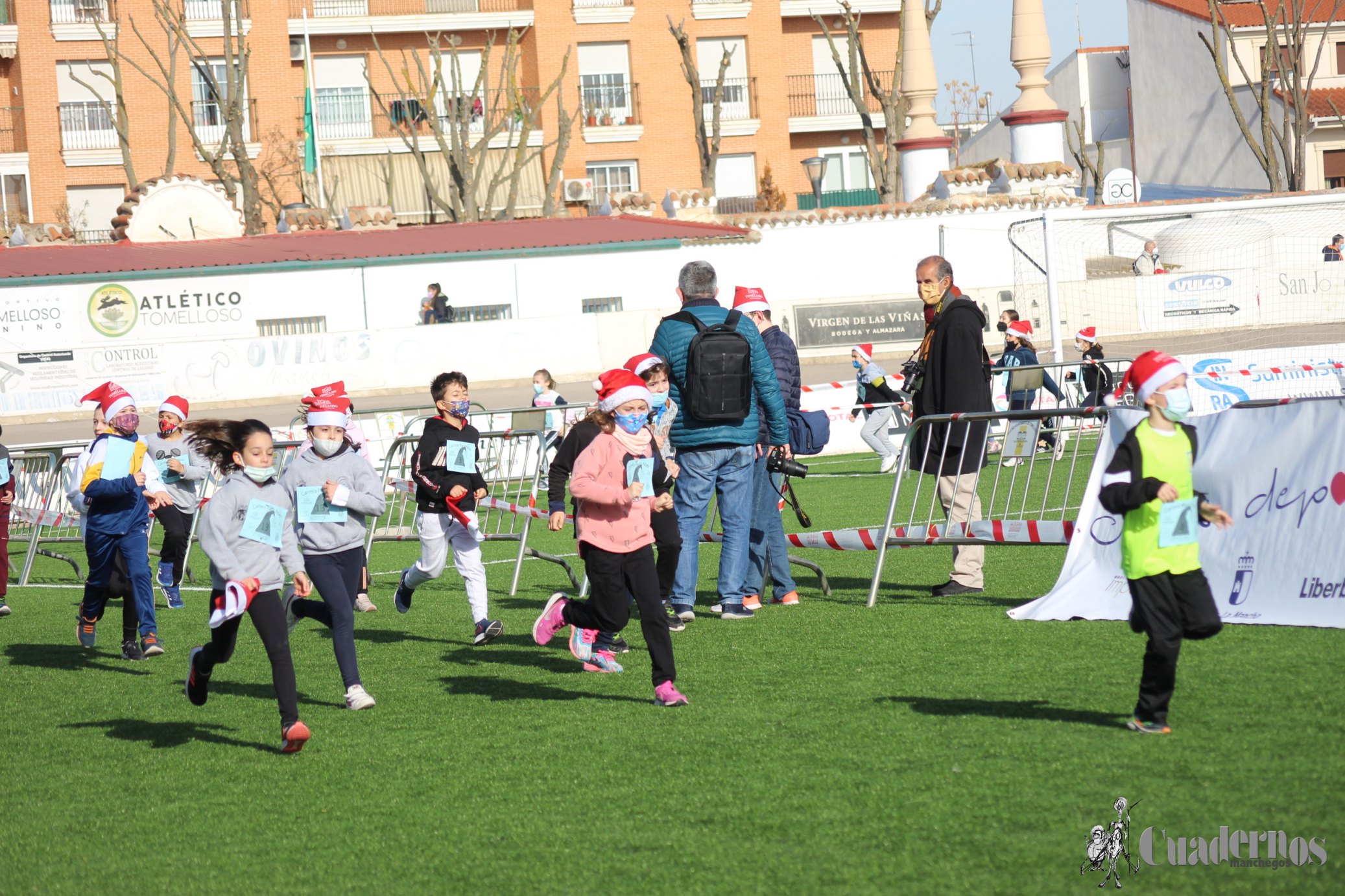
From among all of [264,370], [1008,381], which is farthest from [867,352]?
[264,370]

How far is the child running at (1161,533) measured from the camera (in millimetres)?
5711

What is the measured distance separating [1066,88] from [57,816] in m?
67.0

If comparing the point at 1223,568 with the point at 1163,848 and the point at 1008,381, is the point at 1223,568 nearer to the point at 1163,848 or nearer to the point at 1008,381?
the point at 1163,848

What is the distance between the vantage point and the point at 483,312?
35.7 m

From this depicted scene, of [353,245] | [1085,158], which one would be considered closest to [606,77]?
[1085,158]

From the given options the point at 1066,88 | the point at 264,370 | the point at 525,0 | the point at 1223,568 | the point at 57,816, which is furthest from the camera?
the point at 1066,88

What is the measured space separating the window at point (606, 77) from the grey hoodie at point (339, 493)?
157 feet

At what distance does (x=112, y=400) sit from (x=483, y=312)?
26.0 m

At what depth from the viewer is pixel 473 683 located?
828cm

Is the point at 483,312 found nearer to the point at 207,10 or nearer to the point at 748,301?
the point at 207,10

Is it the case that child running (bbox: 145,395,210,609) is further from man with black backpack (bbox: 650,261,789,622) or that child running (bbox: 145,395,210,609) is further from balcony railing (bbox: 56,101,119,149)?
balcony railing (bbox: 56,101,119,149)

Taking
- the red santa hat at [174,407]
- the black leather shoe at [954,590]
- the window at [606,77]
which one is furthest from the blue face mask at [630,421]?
the window at [606,77]

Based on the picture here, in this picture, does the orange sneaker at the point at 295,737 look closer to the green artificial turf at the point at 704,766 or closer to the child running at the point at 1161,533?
the green artificial turf at the point at 704,766

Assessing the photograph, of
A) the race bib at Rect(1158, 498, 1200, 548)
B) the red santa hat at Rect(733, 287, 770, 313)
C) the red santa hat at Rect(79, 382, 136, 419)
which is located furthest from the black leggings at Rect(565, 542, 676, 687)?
the red santa hat at Rect(79, 382, 136, 419)
